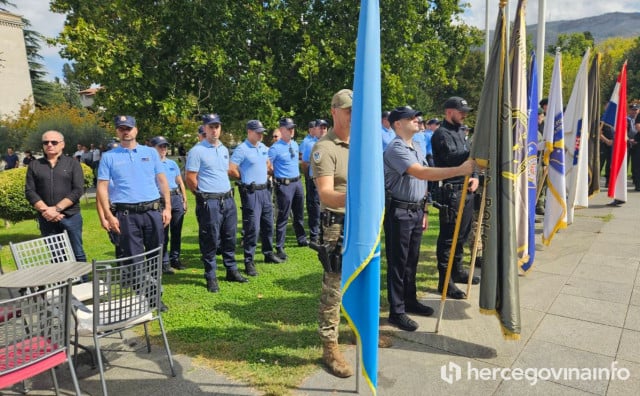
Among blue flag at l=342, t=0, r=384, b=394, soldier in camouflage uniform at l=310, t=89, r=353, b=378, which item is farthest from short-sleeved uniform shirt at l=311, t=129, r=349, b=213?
blue flag at l=342, t=0, r=384, b=394

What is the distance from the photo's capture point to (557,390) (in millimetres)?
3141

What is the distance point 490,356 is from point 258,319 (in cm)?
234

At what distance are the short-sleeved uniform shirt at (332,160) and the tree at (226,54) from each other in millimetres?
12075

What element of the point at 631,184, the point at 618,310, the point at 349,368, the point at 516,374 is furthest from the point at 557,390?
the point at 631,184

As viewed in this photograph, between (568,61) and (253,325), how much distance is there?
57.3 meters

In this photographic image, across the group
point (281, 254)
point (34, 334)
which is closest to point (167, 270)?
point (281, 254)

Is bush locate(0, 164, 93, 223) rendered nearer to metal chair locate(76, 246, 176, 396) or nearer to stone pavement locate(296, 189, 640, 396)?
metal chair locate(76, 246, 176, 396)

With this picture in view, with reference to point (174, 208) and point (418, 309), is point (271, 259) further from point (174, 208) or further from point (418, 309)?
point (418, 309)

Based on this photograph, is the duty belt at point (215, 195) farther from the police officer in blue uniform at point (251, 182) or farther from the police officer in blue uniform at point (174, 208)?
the police officer in blue uniform at point (174, 208)

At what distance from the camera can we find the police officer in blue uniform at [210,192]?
549 cm

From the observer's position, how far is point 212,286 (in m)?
5.49

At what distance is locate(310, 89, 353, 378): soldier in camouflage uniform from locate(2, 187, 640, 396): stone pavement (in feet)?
0.75

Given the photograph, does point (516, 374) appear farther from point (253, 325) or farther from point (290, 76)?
point (290, 76)

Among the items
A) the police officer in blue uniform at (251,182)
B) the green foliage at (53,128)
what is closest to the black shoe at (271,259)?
the police officer in blue uniform at (251,182)
